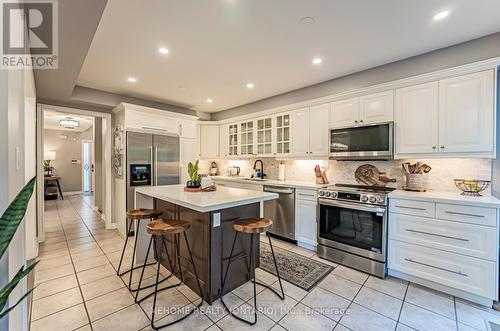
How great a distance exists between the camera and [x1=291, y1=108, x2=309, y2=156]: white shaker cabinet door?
3766 mm

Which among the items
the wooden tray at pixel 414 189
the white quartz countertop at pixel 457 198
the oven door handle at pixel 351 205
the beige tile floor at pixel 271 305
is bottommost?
the beige tile floor at pixel 271 305

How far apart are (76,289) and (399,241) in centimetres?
359

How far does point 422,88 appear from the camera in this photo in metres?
2.66

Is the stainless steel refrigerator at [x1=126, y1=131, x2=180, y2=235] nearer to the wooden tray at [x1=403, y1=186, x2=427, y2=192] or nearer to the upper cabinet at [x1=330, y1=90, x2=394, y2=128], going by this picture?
the upper cabinet at [x1=330, y1=90, x2=394, y2=128]

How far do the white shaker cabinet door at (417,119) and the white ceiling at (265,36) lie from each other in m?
0.50

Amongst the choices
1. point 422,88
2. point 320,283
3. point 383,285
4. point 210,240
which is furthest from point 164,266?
point 422,88

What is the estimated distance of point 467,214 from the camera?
217cm

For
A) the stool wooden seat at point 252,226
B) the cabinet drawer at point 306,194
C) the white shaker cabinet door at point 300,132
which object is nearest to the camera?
the stool wooden seat at point 252,226

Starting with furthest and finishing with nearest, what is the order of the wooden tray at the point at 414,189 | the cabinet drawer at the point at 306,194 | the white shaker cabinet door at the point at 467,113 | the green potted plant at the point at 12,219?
the cabinet drawer at the point at 306,194
the wooden tray at the point at 414,189
the white shaker cabinet door at the point at 467,113
the green potted plant at the point at 12,219

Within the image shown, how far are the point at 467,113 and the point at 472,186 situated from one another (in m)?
0.80

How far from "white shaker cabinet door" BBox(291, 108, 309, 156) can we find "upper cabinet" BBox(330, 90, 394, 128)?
1.52 feet

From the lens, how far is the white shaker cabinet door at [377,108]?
9.51ft

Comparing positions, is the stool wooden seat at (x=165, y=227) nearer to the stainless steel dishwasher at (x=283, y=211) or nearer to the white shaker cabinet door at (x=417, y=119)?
the stainless steel dishwasher at (x=283, y=211)

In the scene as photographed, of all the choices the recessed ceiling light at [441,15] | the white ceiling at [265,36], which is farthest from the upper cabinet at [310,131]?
the recessed ceiling light at [441,15]
